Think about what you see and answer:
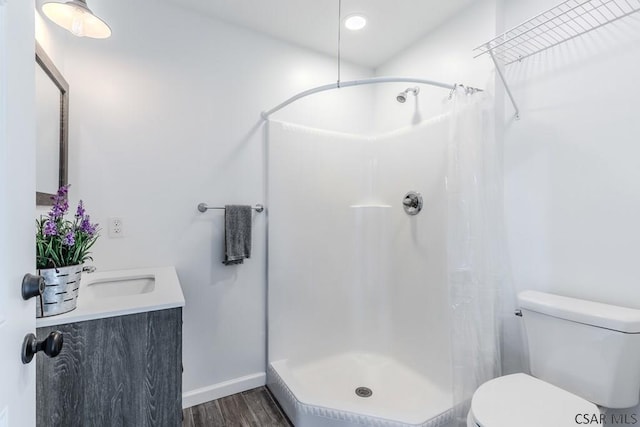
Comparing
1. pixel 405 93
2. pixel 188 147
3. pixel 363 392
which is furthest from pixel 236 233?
pixel 405 93

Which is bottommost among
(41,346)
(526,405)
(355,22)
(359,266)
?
(526,405)

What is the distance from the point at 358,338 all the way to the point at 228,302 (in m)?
1.08

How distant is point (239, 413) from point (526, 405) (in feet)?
5.06

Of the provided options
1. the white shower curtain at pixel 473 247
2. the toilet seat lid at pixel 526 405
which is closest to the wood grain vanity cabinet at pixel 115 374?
the toilet seat lid at pixel 526 405

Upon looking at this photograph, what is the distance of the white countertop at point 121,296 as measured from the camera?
95 centimetres

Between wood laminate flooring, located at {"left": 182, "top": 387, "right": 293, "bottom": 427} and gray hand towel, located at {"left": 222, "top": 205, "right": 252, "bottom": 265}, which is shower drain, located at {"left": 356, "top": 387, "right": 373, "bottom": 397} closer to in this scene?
wood laminate flooring, located at {"left": 182, "top": 387, "right": 293, "bottom": 427}

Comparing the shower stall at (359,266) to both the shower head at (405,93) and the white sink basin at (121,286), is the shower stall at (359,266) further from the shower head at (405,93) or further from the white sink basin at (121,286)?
the white sink basin at (121,286)

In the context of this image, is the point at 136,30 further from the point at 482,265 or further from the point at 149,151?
the point at 482,265

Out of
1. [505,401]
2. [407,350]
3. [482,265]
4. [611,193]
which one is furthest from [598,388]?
[407,350]

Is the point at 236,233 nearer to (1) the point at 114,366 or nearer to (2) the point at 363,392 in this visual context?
(1) the point at 114,366

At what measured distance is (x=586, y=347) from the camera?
3.84 feet

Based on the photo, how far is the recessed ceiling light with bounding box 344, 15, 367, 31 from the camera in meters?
1.92

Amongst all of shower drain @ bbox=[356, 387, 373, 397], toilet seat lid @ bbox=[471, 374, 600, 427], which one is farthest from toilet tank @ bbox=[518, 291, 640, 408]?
shower drain @ bbox=[356, 387, 373, 397]

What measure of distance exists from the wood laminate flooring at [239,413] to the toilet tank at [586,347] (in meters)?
1.38
